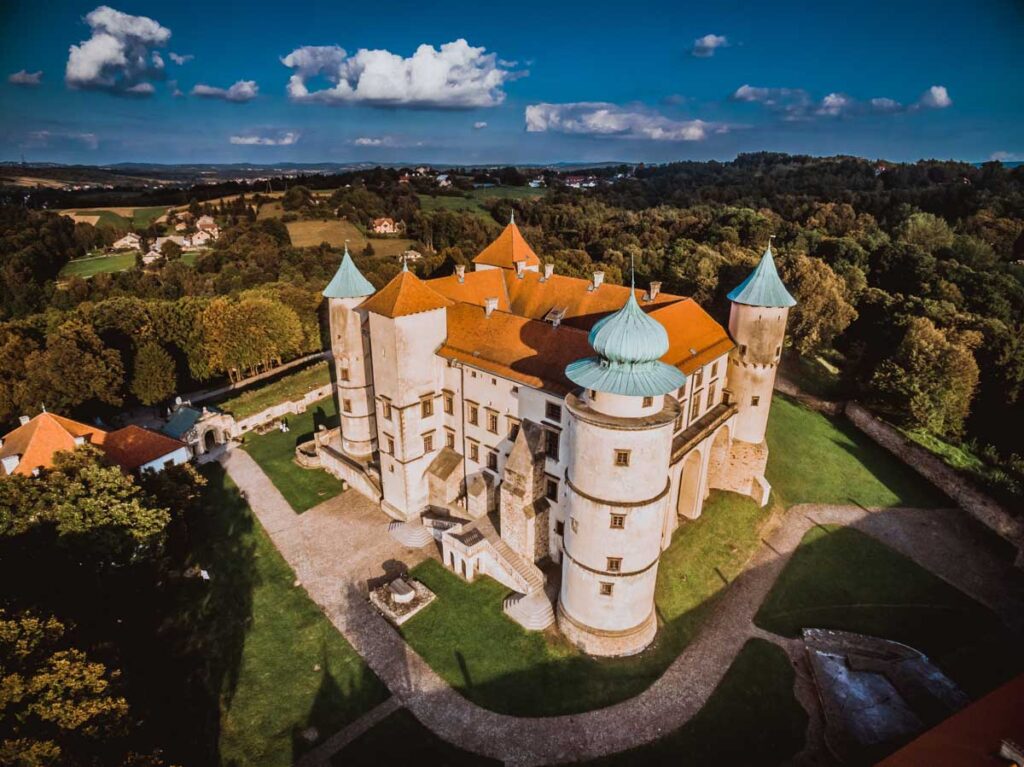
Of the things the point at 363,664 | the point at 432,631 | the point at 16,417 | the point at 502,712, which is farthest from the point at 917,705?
the point at 16,417

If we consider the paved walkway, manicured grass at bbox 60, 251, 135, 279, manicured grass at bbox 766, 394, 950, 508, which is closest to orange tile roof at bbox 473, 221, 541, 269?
the paved walkway

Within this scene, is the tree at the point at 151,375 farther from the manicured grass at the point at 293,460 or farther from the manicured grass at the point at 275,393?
the manicured grass at the point at 293,460

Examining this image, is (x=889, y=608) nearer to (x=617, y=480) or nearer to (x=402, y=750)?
(x=617, y=480)

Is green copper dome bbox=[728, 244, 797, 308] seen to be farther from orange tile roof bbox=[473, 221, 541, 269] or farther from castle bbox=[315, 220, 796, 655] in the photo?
orange tile roof bbox=[473, 221, 541, 269]

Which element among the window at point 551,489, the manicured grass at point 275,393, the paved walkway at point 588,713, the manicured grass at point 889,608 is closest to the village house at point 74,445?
the paved walkway at point 588,713

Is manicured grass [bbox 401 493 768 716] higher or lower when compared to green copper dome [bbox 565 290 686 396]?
lower
